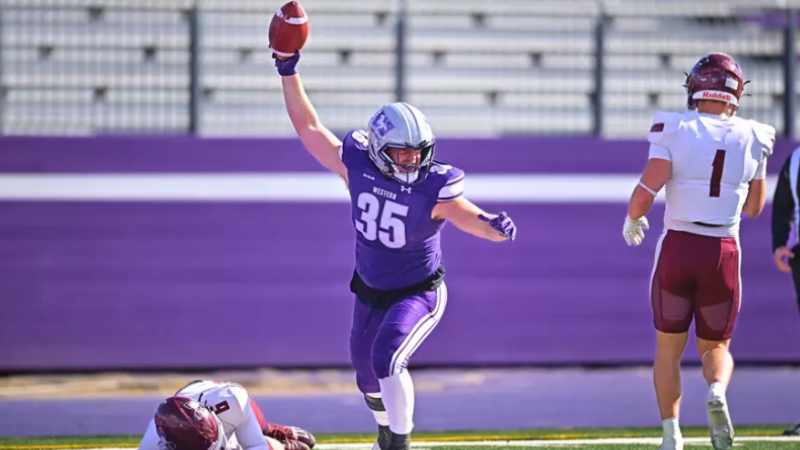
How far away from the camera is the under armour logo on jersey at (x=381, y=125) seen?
5.40 m

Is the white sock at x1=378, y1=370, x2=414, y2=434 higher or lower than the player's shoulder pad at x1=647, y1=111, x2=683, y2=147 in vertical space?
lower

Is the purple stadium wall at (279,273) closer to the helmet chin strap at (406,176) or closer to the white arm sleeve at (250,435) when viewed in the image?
the white arm sleeve at (250,435)

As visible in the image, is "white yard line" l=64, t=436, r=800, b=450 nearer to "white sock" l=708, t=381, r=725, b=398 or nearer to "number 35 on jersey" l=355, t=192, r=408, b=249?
"white sock" l=708, t=381, r=725, b=398

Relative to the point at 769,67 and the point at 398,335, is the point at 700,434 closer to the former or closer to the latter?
the point at 398,335

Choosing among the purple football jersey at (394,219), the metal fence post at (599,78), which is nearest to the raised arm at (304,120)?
the purple football jersey at (394,219)

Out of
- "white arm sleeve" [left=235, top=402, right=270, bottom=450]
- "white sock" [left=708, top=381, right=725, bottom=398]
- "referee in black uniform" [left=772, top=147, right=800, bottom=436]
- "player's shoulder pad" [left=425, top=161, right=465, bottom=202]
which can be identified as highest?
"player's shoulder pad" [left=425, top=161, right=465, bottom=202]

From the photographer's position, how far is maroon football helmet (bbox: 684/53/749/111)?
570 cm

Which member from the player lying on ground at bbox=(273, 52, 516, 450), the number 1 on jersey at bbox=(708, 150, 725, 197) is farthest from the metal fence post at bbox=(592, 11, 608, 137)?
the player lying on ground at bbox=(273, 52, 516, 450)

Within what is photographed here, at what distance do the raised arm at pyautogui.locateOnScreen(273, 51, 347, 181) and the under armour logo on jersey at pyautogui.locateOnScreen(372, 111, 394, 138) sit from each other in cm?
49

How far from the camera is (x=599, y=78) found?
10727mm

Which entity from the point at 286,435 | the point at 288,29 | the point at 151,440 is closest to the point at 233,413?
the point at 151,440

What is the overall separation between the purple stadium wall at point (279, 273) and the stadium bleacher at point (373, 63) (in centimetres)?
55

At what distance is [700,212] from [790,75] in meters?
5.72

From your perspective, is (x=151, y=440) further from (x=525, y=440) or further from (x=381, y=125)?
(x=525, y=440)
